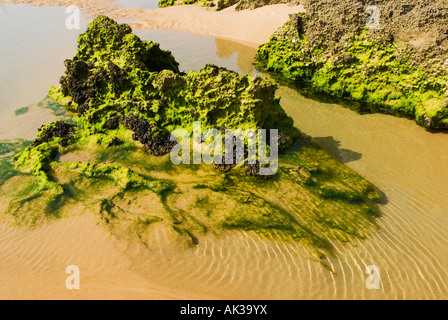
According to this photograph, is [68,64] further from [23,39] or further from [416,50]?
[416,50]

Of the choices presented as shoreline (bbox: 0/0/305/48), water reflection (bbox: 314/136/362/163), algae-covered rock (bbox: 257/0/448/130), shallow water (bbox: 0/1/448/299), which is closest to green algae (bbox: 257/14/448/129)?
algae-covered rock (bbox: 257/0/448/130)

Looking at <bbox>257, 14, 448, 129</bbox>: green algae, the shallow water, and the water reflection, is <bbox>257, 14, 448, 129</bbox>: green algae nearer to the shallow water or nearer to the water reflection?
the shallow water

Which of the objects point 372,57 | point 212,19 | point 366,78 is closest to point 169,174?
point 366,78

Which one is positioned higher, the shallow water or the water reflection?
the water reflection

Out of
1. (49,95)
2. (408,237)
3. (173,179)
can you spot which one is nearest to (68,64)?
(49,95)

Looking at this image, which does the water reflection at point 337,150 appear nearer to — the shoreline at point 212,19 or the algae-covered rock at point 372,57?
the algae-covered rock at point 372,57

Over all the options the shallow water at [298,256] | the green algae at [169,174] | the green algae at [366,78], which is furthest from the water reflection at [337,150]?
the green algae at [366,78]

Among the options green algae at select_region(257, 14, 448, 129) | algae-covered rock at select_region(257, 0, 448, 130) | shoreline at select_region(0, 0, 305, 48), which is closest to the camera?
green algae at select_region(257, 14, 448, 129)
